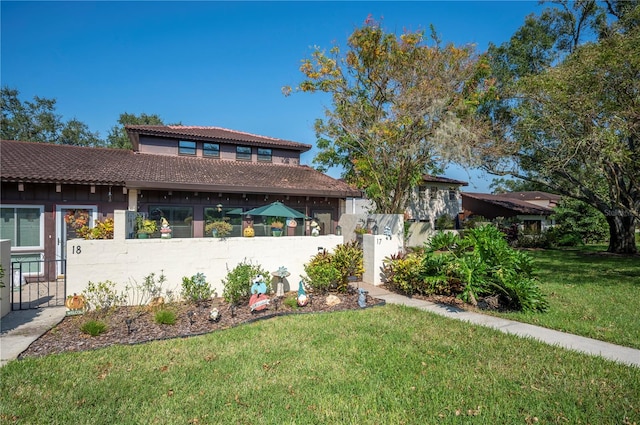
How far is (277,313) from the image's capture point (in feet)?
23.0

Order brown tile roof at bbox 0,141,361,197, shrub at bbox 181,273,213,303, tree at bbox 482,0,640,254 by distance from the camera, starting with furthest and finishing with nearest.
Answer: brown tile roof at bbox 0,141,361,197 < tree at bbox 482,0,640,254 < shrub at bbox 181,273,213,303

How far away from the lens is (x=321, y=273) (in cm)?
856

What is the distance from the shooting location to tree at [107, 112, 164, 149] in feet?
Result: 104

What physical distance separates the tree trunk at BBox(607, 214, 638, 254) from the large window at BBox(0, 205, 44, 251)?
1117 inches

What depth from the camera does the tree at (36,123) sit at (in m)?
28.1

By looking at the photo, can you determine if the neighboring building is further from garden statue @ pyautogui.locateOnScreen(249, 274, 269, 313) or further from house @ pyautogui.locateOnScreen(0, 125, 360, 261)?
garden statue @ pyautogui.locateOnScreen(249, 274, 269, 313)

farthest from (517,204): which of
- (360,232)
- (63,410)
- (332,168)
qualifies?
(63,410)

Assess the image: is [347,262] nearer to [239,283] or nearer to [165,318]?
[239,283]

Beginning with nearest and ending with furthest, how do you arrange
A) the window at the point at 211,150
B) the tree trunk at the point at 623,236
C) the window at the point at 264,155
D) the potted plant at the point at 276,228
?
the potted plant at the point at 276,228 → the window at the point at 211,150 → the window at the point at 264,155 → the tree trunk at the point at 623,236

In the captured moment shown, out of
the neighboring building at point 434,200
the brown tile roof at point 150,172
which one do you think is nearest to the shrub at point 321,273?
the brown tile roof at point 150,172

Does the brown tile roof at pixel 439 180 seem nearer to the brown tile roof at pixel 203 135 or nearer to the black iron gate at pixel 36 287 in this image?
the brown tile roof at pixel 203 135

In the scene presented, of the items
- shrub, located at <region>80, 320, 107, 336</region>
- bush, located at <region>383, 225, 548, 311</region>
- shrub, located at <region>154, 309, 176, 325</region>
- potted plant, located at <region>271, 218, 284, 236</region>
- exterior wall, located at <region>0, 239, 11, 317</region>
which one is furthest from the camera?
potted plant, located at <region>271, 218, 284, 236</region>

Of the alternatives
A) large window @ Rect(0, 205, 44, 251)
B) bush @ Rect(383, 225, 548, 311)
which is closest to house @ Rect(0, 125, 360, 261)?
large window @ Rect(0, 205, 44, 251)

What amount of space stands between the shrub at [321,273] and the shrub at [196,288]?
2.57 meters
